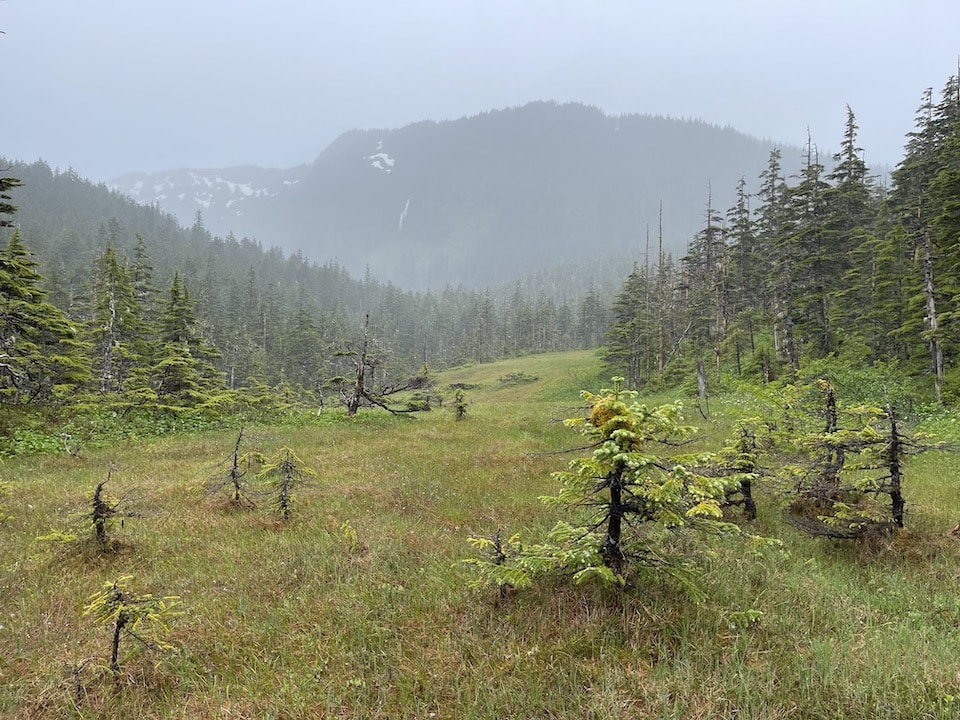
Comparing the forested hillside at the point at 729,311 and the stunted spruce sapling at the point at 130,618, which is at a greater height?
the forested hillside at the point at 729,311

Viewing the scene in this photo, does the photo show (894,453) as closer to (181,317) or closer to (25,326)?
(25,326)

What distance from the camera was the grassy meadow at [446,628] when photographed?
351cm

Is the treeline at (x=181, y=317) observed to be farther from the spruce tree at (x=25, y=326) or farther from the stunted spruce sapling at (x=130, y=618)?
the stunted spruce sapling at (x=130, y=618)

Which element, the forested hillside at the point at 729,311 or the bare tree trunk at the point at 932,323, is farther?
the forested hillside at the point at 729,311

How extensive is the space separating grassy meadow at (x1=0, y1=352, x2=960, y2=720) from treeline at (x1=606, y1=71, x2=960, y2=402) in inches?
678

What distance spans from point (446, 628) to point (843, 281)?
37097mm

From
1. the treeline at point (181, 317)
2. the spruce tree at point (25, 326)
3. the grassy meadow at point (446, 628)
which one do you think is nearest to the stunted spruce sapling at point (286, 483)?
the grassy meadow at point (446, 628)

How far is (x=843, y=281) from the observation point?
3106 centimetres

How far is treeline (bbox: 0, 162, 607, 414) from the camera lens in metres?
19.7

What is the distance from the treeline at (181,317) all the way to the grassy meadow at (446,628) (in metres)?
11.7

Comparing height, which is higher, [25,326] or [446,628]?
[25,326]

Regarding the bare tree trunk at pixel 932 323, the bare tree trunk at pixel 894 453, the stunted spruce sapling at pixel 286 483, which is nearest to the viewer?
the bare tree trunk at pixel 894 453

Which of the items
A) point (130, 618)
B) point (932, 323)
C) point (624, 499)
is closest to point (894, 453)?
point (624, 499)

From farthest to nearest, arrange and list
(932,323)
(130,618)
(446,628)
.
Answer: (932,323) < (446,628) < (130,618)
